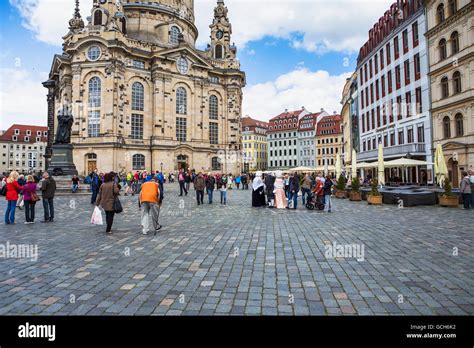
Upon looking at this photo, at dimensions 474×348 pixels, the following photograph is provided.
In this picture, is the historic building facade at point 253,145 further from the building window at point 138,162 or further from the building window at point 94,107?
the building window at point 94,107

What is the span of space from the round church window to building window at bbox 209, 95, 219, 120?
19072mm

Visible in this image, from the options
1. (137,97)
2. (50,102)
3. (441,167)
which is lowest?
(441,167)

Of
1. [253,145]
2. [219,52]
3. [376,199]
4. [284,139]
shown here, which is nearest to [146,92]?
[219,52]

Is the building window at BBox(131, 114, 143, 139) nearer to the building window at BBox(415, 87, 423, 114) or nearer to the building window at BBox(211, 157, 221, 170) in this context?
the building window at BBox(211, 157, 221, 170)

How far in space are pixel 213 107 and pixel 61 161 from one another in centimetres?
3412

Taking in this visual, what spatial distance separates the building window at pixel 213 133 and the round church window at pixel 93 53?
802 inches

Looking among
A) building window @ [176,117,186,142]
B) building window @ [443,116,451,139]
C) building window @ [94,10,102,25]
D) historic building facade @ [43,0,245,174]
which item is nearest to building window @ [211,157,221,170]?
historic building facade @ [43,0,245,174]

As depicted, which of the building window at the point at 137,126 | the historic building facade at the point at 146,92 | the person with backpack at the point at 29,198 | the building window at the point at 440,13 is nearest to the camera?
the person with backpack at the point at 29,198

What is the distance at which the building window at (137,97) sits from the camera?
159 feet

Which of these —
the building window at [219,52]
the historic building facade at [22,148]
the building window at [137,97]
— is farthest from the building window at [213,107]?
the historic building facade at [22,148]

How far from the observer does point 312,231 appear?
9258 mm

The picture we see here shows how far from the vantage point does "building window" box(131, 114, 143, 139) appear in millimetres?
47969

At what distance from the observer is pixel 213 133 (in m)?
56.3

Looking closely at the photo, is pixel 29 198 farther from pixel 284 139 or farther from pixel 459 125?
pixel 284 139
